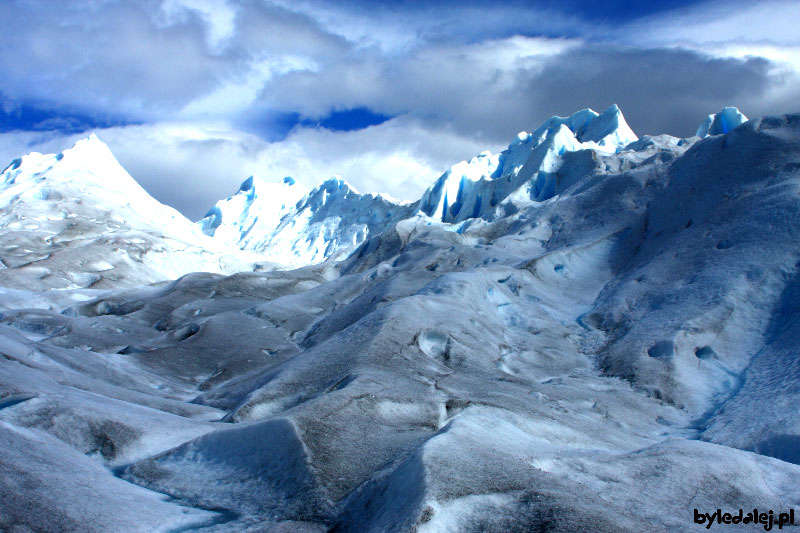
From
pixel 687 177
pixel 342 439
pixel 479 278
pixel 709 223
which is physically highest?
pixel 687 177

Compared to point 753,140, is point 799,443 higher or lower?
lower

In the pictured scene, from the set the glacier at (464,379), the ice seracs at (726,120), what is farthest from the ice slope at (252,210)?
the ice seracs at (726,120)

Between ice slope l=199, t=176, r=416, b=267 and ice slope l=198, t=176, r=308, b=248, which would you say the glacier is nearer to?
ice slope l=199, t=176, r=416, b=267

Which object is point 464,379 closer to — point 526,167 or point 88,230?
point 526,167

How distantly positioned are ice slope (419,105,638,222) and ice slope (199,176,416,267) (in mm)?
9396

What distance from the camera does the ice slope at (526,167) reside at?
36.7 metres

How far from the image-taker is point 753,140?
17844 millimetres

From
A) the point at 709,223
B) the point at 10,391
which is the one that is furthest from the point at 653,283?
the point at 10,391

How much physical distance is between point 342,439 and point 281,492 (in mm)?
945

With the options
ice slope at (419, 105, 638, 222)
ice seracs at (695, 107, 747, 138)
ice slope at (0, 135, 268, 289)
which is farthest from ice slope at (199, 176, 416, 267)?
ice seracs at (695, 107, 747, 138)

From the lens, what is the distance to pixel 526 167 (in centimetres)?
3969

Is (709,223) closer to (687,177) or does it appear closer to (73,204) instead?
(687,177)

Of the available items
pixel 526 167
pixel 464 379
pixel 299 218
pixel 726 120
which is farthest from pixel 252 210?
pixel 464 379

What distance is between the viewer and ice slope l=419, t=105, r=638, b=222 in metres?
36.7
